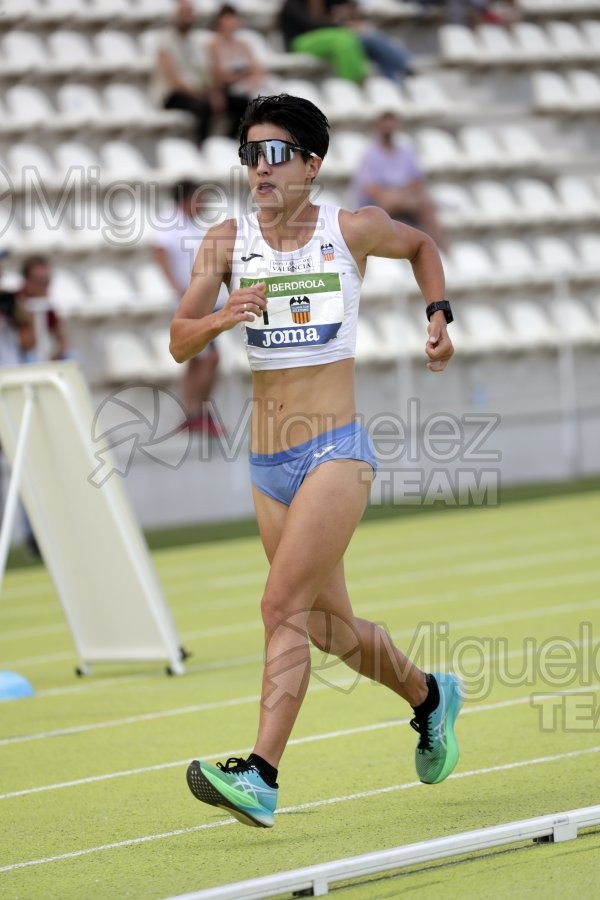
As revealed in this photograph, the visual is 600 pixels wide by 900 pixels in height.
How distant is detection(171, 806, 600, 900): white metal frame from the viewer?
3664mm

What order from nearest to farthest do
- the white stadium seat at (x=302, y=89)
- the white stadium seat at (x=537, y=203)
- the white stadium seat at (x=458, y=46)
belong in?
the white stadium seat at (x=302, y=89)
the white stadium seat at (x=537, y=203)
the white stadium seat at (x=458, y=46)

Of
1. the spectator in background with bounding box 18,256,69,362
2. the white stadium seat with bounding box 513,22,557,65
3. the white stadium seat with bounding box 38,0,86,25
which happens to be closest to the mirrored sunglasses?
the spectator in background with bounding box 18,256,69,362

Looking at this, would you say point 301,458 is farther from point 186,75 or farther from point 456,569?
point 186,75

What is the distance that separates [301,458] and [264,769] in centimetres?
92

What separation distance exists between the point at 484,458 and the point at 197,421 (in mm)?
3595

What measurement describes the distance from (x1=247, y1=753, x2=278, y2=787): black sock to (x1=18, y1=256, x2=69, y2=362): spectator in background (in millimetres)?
9418

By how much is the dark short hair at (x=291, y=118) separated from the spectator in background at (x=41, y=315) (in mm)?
8699

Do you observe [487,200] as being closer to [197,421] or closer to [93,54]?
[93,54]

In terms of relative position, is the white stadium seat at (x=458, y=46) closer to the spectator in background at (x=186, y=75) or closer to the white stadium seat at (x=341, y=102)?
the white stadium seat at (x=341, y=102)

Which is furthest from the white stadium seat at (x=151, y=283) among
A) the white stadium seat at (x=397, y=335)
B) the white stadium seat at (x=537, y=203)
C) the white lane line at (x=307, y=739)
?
the white lane line at (x=307, y=739)

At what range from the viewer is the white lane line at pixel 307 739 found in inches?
217

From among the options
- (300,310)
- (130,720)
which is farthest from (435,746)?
(130,720)

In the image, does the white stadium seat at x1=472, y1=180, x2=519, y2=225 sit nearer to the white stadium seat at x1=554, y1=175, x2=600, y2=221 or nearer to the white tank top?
the white stadium seat at x1=554, y1=175, x2=600, y2=221

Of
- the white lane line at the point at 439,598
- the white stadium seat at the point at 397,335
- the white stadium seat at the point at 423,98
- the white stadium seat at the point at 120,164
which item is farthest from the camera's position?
the white stadium seat at the point at 423,98
